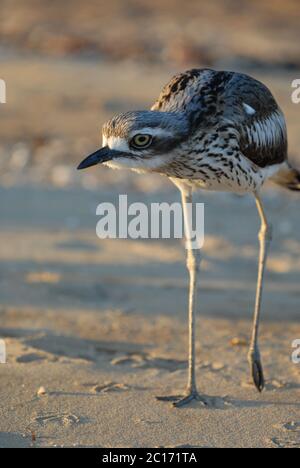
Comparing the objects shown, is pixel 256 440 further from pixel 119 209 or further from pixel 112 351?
pixel 119 209

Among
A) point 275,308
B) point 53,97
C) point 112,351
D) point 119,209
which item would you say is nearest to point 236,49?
point 53,97

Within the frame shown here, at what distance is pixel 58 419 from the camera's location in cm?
495

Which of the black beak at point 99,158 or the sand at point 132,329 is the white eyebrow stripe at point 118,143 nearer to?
the black beak at point 99,158

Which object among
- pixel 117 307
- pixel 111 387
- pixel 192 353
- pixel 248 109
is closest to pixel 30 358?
pixel 111 387

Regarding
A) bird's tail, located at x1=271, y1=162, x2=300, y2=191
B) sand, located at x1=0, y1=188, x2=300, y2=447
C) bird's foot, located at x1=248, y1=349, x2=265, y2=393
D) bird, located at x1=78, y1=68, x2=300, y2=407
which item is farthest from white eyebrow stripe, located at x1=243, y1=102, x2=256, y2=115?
sand, located at x1=0, y1=188, x2=300, y2=447

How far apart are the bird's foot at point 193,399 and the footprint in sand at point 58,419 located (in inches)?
21.8

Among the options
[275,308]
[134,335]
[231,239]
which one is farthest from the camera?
[231,239]

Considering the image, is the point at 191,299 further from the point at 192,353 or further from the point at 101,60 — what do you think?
the point at 101,60

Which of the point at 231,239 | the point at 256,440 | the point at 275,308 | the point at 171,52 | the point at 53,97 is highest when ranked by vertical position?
the point at 171,52

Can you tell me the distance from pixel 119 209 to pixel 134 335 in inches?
108

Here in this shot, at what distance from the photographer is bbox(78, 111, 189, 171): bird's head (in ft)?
16.1

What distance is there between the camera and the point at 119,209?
29.7 feet

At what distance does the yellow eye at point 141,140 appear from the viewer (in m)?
4.92

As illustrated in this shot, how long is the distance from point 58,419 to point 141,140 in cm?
153
